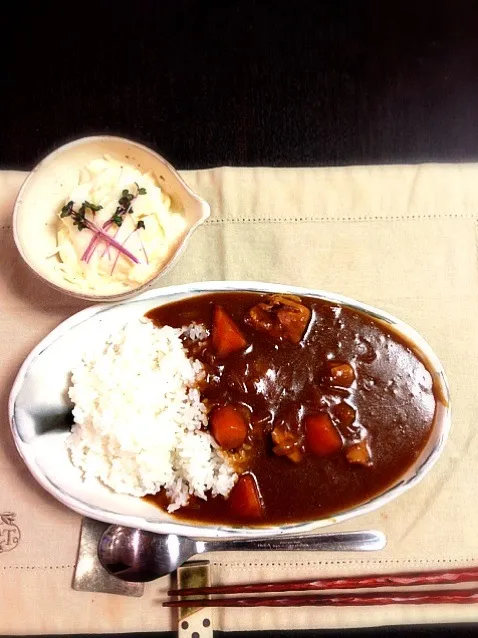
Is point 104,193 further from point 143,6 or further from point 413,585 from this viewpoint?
point 413,585

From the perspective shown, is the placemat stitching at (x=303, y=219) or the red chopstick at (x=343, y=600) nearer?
the red chopstick at (x=343, y=600)

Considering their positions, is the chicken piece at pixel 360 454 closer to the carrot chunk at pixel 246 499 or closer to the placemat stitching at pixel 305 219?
the carrot chunk at pixel 246 499

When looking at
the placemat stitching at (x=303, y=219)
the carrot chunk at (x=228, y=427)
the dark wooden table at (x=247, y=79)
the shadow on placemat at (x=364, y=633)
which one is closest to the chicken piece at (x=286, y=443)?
the carrot chunk at (x=228, y=427)

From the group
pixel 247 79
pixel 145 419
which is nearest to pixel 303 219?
pixel 247 79

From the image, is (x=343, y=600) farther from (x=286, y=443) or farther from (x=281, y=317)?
(x=281, y=317)

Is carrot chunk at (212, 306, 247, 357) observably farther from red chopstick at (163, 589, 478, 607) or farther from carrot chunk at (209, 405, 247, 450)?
red chopstick at (163, 589, 478, 607)

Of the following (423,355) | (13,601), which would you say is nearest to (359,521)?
(423,355)
